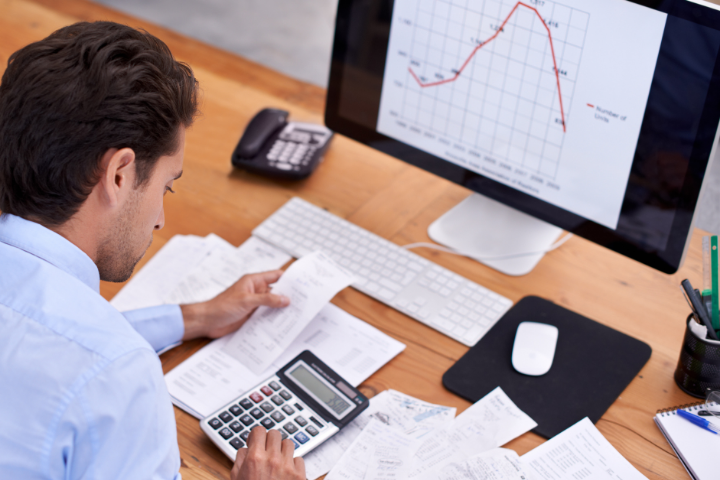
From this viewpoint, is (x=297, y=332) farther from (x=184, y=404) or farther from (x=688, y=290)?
(x=688, y=290)

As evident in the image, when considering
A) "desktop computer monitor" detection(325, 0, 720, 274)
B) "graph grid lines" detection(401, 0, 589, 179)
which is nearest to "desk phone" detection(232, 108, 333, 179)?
"desktop computer monitor" detection(325, 0, 720, 274)

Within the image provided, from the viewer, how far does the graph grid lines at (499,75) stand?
1.01 m

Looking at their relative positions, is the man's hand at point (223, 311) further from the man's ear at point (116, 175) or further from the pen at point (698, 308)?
the pen at point (698, 308)

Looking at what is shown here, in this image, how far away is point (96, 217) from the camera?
79 centimetres

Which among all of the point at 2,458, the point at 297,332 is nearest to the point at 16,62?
the point at 2,458

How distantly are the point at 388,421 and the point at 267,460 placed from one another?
0.18m

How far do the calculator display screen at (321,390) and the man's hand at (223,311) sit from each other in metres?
0.13

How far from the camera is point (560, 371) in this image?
101cm

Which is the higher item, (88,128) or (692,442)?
(88,128)

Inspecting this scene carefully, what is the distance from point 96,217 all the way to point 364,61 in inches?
24.2

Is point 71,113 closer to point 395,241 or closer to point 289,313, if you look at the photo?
point 289,313

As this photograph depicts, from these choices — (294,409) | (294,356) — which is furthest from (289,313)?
(294,409)

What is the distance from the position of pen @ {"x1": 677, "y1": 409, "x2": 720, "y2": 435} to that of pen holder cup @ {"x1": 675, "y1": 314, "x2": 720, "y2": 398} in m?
0.05

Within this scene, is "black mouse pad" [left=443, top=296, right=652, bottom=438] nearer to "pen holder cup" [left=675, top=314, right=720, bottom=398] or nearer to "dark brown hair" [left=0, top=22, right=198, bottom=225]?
"pen holder cup" [left=675, top=314, right=720, bottom=398]
